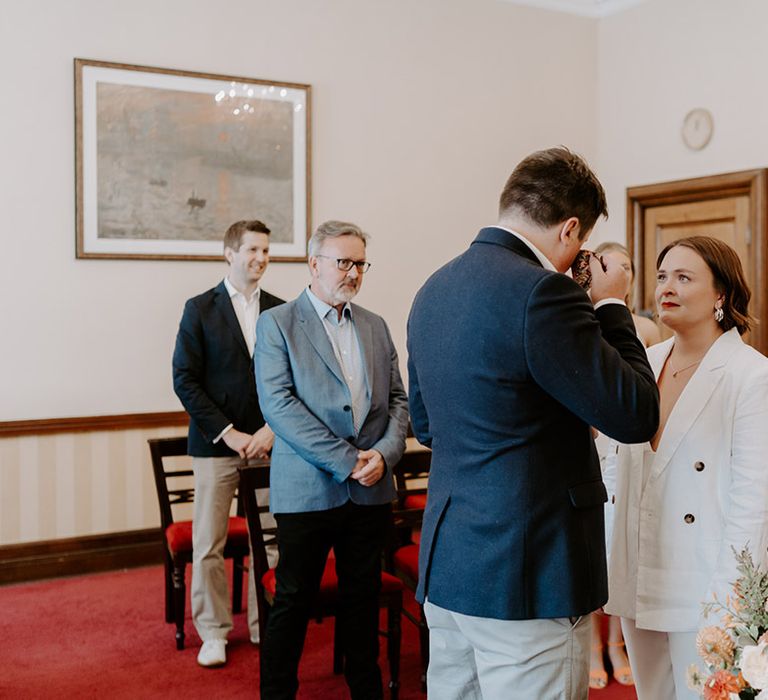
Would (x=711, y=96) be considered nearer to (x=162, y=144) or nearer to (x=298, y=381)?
(x=162, y=144)

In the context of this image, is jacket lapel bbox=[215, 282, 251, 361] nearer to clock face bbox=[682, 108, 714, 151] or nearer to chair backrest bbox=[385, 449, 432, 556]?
chair backrest bbox=[385, 449, 432, 556]

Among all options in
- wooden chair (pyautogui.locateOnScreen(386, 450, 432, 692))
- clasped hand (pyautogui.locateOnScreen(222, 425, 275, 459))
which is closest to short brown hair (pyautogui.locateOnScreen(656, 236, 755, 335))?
wooden chair (pyautogui.locateOnScreen(386, 450, 432, 692))

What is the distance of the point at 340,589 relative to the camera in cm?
304

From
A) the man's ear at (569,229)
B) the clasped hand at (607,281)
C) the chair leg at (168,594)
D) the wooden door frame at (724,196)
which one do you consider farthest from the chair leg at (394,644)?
the wooden door frame at (724,196)

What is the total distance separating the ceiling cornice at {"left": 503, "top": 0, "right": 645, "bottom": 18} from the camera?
6.26 meters

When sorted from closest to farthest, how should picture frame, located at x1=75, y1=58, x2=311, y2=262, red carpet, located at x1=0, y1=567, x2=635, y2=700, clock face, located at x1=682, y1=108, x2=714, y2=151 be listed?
red carpet, located at x1=0, y1=567, x2=635, y2=700 → picture frame, located at x1=75, y1=58, x2=311, y2=262 → clock face, located at x1=682, y1=108, x2=714, y2=151

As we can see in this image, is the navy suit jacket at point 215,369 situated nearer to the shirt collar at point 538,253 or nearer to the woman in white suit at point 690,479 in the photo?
the woman in white suit at point 690,479

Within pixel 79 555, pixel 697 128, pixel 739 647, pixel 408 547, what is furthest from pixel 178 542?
pixel 697 128

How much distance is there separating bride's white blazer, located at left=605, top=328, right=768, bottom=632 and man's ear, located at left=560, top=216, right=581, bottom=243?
64 centimetres

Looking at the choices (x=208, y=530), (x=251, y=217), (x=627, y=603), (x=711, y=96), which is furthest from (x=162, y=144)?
(x=627, y=603)

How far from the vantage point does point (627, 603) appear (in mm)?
2201

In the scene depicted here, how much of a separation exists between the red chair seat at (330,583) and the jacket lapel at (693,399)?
1390 millimetres

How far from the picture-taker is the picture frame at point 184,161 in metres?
4.86

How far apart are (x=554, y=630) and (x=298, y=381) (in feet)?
4.77
